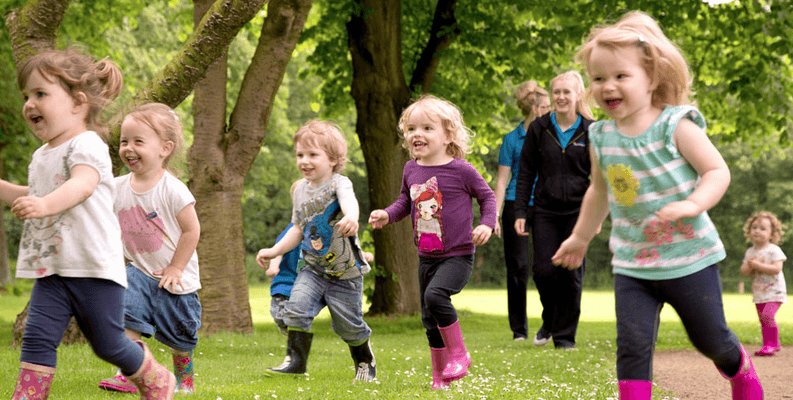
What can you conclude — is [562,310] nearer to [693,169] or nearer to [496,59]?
[693,169]

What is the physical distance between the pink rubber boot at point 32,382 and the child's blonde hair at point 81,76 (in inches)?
46.5

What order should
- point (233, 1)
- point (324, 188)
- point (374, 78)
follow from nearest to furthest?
point (324, 188) < point (233, 1) < point (374, 78)

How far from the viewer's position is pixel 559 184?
8.19m

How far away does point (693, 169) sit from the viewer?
3.74 m

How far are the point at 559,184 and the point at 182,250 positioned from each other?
14.5 ft

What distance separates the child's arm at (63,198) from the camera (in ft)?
11.4

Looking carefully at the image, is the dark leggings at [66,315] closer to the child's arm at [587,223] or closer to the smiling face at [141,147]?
the smiling face at [141,147]

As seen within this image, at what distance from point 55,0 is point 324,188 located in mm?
3713

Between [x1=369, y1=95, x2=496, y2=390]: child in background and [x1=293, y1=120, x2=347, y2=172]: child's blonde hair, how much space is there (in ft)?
1.64

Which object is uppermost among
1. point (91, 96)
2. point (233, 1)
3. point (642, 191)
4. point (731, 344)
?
point (233, 1)

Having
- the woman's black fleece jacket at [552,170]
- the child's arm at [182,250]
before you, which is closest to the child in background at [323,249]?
the child's arm at [182,250]

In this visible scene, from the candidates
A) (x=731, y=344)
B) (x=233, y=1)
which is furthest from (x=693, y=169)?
(x=233, y=1)

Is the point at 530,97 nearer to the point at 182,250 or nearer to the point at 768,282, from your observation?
the point at 768,282

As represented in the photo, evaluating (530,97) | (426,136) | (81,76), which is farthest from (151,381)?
(530,97)
